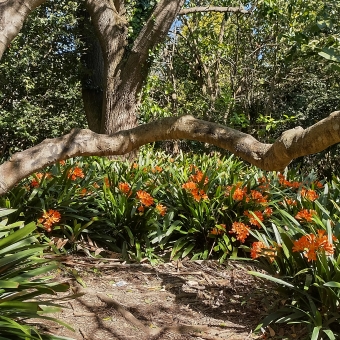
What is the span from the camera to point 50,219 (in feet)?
14.0

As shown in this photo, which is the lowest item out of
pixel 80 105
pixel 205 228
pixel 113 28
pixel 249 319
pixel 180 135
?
pixel 249 319

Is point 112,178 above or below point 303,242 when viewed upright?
above

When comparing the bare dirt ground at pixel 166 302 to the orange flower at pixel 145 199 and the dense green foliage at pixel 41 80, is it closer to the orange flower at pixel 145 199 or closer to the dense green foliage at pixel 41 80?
the orange flower at pixel 145 199

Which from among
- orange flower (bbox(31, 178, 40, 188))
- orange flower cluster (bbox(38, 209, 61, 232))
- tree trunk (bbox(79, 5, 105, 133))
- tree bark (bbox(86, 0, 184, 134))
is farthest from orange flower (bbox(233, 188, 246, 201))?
tree trunk (bbox(79, 5, 105, 133))

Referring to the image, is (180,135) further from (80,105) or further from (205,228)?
(80,105)

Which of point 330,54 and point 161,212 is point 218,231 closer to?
point 161,212

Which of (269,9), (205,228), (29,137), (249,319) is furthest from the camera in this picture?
(29,137)

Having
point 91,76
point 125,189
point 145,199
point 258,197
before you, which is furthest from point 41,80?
point 258,197

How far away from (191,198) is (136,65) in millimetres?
3617

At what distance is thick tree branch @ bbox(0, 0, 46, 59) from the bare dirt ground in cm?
180

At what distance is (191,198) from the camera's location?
197 inches

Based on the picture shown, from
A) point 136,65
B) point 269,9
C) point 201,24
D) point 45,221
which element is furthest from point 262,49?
point 45,221

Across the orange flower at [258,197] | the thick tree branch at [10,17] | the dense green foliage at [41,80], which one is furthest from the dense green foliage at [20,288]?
the dense green foliage at [41,80]

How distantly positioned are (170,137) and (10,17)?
1319 mm
